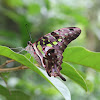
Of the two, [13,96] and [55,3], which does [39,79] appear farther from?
[13,96]

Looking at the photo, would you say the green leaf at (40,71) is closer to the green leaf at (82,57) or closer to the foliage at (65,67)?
the foliage at (65,67)

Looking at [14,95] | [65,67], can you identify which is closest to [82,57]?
[65,67]

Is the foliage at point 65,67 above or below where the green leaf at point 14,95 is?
above

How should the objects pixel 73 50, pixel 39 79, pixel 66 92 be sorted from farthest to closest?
pixel 39 79 → pixel 73 50 → pixel 66 92

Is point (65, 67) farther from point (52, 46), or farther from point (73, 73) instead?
point (52, 46)

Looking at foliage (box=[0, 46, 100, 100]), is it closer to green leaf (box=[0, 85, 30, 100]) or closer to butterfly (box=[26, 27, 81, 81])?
butterfly (box=[26, 27, 81, 81])

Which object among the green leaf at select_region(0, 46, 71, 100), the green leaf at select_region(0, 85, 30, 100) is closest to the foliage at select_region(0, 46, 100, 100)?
the green leaf at select_region(0, 46, 71, 100)

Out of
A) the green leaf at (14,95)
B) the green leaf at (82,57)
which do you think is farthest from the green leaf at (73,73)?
the green leaf at (14,95)

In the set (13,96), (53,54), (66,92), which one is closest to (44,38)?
(53,54)
